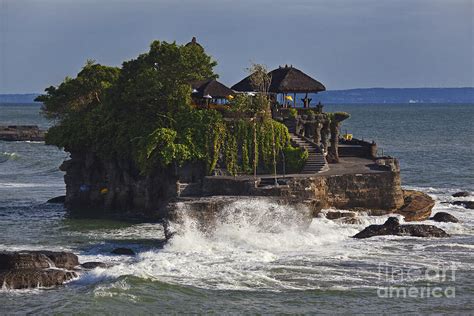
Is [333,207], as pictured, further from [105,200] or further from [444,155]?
[444,155]

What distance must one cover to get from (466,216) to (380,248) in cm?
1159

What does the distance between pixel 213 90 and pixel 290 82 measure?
5.19 metres

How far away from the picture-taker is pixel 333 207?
158 feet

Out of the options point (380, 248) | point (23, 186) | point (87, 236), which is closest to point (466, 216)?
point (380, 248)

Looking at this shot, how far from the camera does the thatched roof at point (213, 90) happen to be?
52.2m

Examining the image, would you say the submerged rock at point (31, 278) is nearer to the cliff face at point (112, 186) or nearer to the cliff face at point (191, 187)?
the cliff face at point (191, 187)

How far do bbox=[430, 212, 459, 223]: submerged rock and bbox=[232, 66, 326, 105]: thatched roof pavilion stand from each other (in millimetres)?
11006

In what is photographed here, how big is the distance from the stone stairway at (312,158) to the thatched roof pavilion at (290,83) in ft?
11.0

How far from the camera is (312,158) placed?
51.1 metres

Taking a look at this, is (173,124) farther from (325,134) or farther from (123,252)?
(123,252)

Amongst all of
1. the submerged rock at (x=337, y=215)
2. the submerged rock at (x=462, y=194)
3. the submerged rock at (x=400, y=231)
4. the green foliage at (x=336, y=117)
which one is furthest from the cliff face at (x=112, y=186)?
the submerged rock at (x=462, y=194)

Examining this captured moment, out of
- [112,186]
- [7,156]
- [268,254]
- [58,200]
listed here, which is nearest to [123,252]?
[268,254]

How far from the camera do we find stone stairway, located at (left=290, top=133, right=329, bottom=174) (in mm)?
50312

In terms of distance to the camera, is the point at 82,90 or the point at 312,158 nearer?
the point at 312,158
